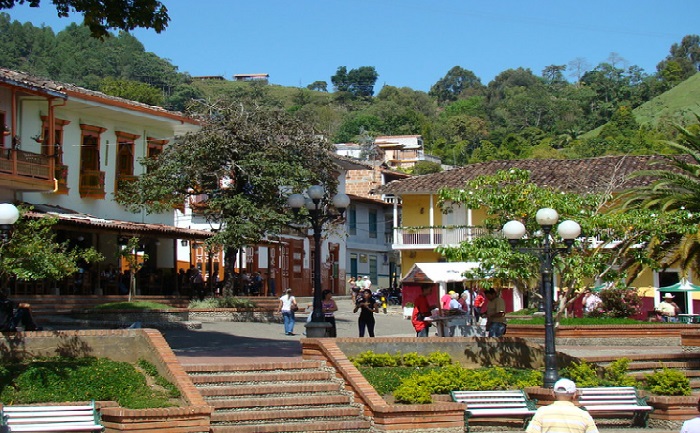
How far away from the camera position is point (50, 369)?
13.9m

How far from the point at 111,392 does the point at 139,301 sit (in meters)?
15.1

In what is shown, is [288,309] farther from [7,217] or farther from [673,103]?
[673,103]

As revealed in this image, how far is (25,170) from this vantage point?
28875mm

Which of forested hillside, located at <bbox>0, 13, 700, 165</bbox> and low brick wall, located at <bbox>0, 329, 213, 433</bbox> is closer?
low brick wall, located at <bbox>0, 329, 213, 433</bbox>

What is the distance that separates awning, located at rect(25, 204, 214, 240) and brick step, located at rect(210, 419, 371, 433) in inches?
557

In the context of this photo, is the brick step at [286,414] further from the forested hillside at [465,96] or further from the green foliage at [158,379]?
the forested hillside at [465,96]

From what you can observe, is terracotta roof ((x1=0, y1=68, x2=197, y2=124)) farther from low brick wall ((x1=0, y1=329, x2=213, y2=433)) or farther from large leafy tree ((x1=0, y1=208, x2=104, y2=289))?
low brick wall ((x1=0, y1=329, x2=213, y2=433))

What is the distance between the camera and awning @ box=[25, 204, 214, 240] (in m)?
28.5

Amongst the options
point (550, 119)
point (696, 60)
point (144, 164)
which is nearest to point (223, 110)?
point (144, 164)

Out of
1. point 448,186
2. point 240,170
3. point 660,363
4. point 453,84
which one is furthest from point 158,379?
point 453,84

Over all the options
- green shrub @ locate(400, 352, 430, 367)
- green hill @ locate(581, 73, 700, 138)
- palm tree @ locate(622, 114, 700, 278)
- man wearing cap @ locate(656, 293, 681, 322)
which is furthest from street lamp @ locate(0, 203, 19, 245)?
green hill @ locate(581, 73, 700, 138)

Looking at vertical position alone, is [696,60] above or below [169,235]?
above

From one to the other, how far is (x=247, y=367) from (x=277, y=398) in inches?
42.6

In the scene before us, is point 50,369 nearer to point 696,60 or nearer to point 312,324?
point 312,324
